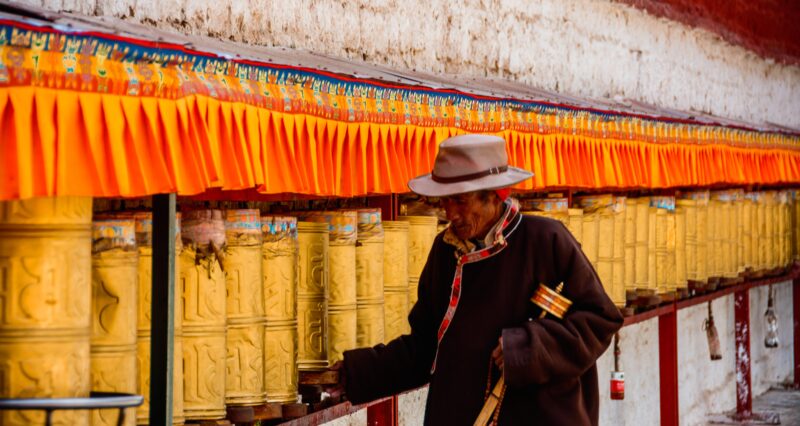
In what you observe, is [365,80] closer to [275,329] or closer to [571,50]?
[275,329]

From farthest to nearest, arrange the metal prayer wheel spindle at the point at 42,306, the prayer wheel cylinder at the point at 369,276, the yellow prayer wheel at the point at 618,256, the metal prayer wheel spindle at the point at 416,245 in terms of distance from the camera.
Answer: the yellow prayer wheel at the point at 618,256 → the metal prayer wheel spindle at the point at 416,245 → the prayer wheel cylinder at the point at 369,276 → the metal prayer wheel spindle at the point at 42,306

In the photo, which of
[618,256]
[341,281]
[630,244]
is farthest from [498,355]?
[630,244]

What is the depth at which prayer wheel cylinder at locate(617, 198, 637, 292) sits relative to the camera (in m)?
7.03

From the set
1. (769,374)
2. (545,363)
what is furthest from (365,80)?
(769,374)

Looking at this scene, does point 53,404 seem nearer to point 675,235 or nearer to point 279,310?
point 279,310

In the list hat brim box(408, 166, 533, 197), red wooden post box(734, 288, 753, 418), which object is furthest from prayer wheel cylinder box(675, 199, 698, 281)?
hat brim box(408, 166, 533, 197)

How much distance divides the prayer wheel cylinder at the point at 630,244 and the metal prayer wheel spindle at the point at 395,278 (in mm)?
2756

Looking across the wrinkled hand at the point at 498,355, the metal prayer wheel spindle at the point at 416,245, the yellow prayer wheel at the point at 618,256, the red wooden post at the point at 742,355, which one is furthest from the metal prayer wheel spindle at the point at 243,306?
the red wooden post at the point at 742,355

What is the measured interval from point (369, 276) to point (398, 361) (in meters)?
0.76

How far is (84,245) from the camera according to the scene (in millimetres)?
2791

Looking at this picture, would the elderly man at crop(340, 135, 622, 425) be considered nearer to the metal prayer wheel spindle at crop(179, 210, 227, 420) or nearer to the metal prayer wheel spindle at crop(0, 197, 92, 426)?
the metal prayer wheel spindle at crop(179, 210, 227, 420)

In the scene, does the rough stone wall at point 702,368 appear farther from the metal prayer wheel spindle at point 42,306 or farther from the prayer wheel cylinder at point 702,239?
the metal prayer wheel spindle at point 42,306

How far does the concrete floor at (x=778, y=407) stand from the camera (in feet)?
34.7

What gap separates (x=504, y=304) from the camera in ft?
10.7
